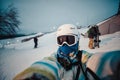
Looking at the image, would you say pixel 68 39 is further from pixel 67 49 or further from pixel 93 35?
pixel 93 35

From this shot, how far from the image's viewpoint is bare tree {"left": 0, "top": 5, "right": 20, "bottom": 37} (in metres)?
1.91

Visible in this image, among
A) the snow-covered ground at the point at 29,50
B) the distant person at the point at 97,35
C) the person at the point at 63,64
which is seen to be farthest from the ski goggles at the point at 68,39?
the distant person at the point at 97,35

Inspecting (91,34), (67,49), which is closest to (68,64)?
(67,49)

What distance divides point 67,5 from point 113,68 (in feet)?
4.26

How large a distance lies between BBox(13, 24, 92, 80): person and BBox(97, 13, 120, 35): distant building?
0.77 m

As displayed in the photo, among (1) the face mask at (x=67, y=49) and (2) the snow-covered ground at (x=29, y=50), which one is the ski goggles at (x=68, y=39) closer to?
(1) the face mask at (x=67, y=49)

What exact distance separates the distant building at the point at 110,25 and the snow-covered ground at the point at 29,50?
0.16 feet

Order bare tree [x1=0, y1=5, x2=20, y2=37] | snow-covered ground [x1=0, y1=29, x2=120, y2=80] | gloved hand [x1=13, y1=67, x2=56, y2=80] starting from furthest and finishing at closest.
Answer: bare tree [x1=0, y1=5, x2=20, y2=37] < snow-covered ground [x1=0, y1=29, x2=120, y2=80] < gloved hand [x1=13, y1=67, x2=56, y2=80]

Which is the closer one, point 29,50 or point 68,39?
point 68,39

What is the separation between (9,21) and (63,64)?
1.19 m

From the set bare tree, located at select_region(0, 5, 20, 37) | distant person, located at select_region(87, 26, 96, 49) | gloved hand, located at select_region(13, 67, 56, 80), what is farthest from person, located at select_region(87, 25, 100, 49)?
gloved hand, located at select_region(13, 67, 56, 80)

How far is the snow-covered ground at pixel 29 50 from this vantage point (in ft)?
5.85

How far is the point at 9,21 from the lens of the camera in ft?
6.32

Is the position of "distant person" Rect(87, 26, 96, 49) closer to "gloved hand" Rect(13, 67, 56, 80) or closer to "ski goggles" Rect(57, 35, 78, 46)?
"ski goggles" Rect(57, 35, 78, 46)
